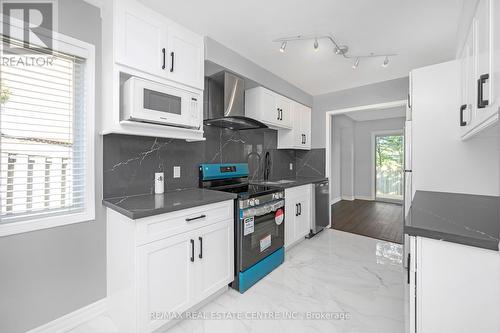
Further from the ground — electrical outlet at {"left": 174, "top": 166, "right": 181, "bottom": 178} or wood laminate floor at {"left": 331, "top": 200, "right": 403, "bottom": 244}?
electrical outlet at {"left": 174, "top": 166, "right": 181, "bottom": 178}

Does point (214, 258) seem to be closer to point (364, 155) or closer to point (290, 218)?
point (290, 218)

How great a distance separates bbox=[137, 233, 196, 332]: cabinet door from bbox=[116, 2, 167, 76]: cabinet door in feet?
4.35

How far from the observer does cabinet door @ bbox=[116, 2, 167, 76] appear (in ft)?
5.15

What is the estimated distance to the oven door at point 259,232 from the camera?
203 centimetres

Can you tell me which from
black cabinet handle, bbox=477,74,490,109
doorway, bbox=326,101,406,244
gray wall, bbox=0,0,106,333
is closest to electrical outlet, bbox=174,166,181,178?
gray wall, bbox=0,0,106,333

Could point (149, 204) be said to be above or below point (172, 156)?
below

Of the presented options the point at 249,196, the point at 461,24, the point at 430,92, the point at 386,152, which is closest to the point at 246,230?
the point at 249,196

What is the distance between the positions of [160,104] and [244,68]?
131cm

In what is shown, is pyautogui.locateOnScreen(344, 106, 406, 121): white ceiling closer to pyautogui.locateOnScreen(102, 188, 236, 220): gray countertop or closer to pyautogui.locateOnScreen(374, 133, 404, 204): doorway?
pyautogui.locateOnScreen(374, 133, 404, 204): doorway

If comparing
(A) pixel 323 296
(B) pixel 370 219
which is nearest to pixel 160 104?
(A) pixel 323 296

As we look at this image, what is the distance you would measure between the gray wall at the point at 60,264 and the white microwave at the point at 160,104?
0.42 meters

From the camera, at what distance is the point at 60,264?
1594 mm

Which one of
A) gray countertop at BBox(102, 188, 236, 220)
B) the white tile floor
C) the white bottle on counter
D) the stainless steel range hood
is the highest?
the stainless steel range hood

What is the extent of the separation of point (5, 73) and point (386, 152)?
24.6ft
